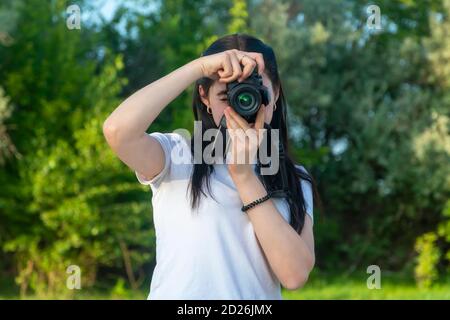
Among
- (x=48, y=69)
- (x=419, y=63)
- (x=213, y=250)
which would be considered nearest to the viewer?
(x=213, y=250)

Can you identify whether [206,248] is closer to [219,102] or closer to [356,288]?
[219,102]

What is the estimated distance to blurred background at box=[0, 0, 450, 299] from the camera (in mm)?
8125

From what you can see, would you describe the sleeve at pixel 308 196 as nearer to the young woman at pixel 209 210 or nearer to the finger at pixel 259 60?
the young woman at pixel 209 210

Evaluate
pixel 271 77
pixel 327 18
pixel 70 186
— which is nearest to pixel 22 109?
pixel 70 186

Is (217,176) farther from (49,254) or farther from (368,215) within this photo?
(368,215)

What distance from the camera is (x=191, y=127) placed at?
9.07 metres

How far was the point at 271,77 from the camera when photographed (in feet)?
6.47

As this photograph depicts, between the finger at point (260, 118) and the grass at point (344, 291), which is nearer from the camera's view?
the finger at point (260, 118)

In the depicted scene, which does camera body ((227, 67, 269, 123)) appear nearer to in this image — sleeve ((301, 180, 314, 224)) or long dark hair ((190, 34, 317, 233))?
long dark hair ((190, 34, 317, 233))

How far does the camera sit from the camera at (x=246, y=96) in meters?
1.78

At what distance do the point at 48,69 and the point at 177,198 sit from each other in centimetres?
704

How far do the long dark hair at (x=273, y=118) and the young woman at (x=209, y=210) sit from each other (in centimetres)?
2

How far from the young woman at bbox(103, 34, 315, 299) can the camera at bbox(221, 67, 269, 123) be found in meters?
0.01

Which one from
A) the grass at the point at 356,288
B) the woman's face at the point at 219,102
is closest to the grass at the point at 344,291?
the grass at the point at 356,288
